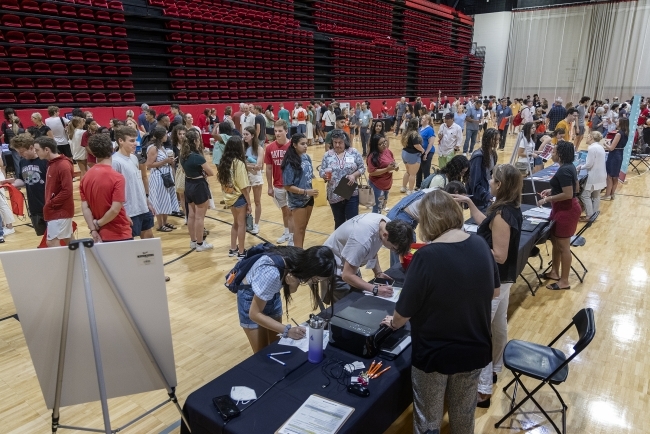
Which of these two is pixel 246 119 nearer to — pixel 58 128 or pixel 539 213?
pixel 58 128

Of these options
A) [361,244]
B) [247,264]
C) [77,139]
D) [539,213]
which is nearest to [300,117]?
[77,139]

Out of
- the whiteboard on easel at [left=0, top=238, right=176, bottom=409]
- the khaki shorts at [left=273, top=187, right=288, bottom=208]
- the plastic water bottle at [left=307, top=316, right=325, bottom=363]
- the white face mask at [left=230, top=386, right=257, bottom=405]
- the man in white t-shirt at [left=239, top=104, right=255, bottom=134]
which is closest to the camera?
the whiteboard on easel at [left=0, top=238, right=176, bottom=409]

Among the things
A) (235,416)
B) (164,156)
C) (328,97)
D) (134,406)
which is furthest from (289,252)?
(328,97)

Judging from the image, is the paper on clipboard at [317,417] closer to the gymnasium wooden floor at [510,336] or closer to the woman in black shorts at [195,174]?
the gymnasium wooden floor at [510,336]

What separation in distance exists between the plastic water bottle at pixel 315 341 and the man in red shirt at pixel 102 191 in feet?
7.11

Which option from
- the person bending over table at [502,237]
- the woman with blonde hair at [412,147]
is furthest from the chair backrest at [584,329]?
the woman with blonde hair at [412,147]

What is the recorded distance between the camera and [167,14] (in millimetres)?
13125

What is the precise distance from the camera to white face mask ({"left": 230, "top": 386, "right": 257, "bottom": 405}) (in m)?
1.86

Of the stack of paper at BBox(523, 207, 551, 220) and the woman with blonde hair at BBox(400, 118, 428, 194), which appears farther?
the woman with blonde hair at BBox(400, 118, 428, 194)

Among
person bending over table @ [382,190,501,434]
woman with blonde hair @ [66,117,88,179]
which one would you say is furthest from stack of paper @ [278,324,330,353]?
woman with blonde hair @ [66,117,88,179]

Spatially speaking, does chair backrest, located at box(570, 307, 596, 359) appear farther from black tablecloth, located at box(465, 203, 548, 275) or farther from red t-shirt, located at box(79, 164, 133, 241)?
red t-shirt, located at box(79, 164, 133, 241)

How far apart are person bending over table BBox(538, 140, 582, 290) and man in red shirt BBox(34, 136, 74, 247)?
450cm

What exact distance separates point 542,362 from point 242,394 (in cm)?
189

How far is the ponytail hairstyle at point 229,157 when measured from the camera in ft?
15.6
